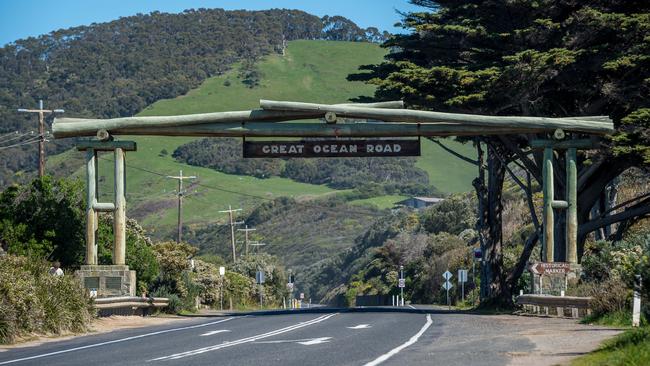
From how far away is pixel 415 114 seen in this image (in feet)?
118

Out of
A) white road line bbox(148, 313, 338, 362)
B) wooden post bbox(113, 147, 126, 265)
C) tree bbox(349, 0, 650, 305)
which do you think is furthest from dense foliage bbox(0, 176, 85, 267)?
white road line bbox(148, 313, 338, 362)

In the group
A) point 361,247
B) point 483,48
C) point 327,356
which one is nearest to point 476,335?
point 327,356

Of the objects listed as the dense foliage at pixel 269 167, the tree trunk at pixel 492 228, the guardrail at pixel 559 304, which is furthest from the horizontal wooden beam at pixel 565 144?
the dense foliage at pixel 269 167

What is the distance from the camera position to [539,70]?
3859cm

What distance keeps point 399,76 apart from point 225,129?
8.03 metres

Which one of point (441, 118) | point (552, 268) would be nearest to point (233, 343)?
point (441, 118)

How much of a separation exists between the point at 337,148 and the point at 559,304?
842 cm

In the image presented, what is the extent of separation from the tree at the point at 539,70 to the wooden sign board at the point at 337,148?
15.6ft

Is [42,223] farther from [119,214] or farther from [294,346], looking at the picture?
[294,346]

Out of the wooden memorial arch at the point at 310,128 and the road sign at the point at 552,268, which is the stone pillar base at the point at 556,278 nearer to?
the road sign at the point at 552,268

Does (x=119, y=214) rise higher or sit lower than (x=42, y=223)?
higher

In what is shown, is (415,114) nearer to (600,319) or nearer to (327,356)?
(600,319)

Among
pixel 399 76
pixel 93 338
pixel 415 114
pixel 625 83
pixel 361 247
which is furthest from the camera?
pixel 361 247

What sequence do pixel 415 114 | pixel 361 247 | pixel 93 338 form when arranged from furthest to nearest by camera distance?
1. pixel 361 247
2. pixel 415 114
3. pixel 93 338
